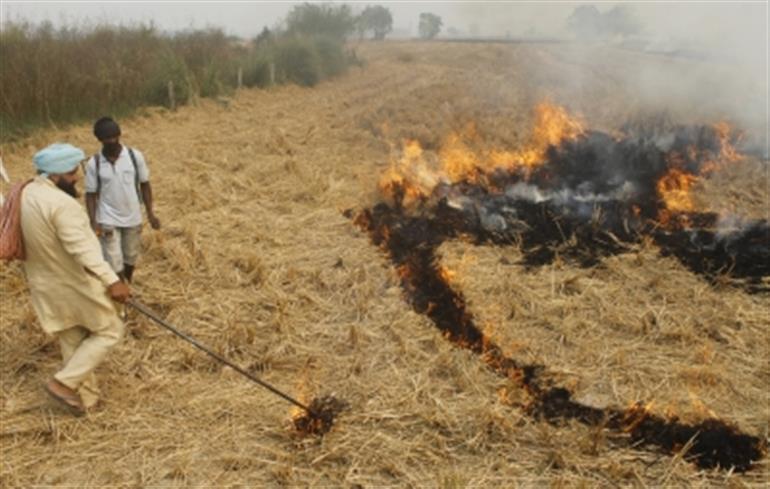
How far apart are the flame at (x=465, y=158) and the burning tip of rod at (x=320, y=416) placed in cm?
404

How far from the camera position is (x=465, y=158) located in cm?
945

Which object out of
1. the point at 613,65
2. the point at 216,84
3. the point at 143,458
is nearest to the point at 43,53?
the point at 216,84

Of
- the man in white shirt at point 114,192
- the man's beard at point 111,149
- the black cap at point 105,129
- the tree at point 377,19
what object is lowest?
the man in white shirt at point 114,192

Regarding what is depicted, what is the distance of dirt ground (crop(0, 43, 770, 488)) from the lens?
11.6 ft

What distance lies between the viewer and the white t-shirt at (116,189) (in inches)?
183

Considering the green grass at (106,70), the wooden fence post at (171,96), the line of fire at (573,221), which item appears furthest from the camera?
the wooden fence post at (171,96)

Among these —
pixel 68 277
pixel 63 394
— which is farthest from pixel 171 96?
pixel 63 394

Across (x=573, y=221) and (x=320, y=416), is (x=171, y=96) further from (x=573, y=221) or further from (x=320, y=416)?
(x=320, y=416)

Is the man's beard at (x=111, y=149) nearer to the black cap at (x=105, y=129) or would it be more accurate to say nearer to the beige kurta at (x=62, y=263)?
the black cap at (x=105, y=129)

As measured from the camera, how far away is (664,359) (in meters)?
4.55

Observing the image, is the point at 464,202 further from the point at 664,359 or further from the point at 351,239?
the point at 664,359

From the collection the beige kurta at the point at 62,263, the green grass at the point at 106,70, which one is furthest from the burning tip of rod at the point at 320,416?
the green grass at the point at 106,70

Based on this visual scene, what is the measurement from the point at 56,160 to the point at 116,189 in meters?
1.14

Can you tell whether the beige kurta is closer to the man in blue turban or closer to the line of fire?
the man in blue turban
